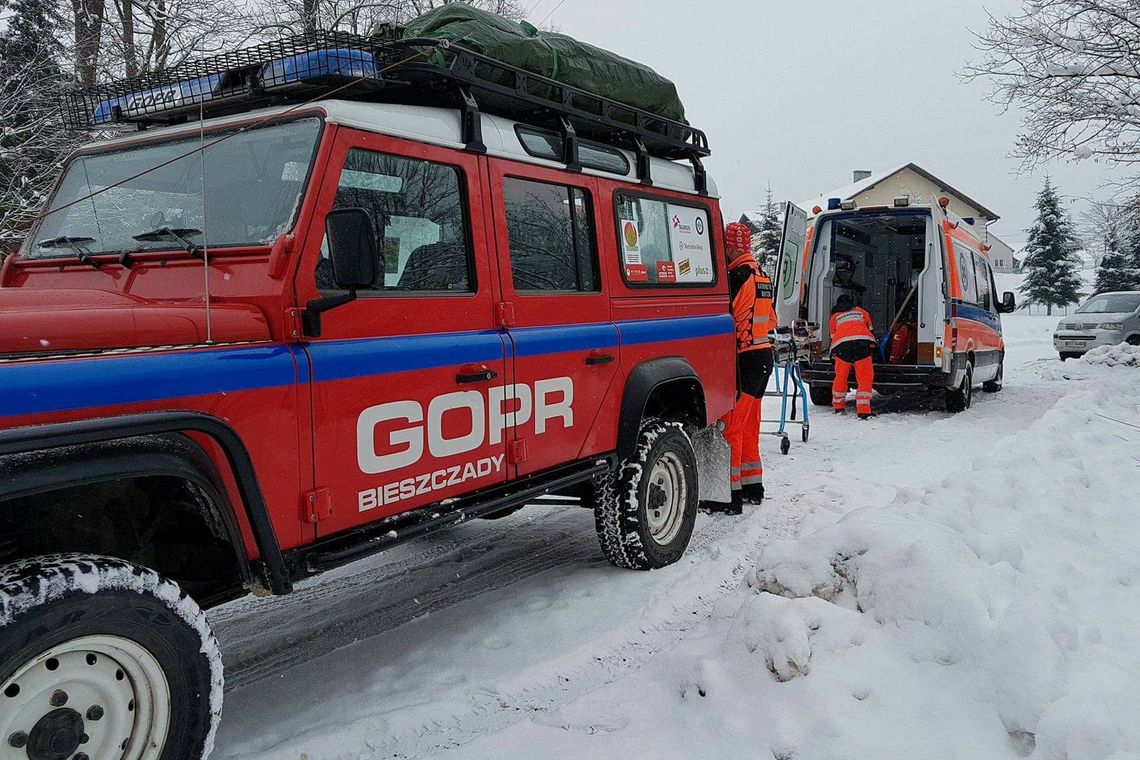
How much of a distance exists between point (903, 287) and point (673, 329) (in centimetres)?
956

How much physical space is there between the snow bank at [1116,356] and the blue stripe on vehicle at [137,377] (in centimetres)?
1601

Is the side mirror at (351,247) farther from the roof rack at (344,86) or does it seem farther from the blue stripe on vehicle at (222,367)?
the roof rack at (344,86)

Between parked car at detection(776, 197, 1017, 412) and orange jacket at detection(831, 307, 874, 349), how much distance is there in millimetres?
576

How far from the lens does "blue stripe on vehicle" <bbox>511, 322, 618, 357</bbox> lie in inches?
148

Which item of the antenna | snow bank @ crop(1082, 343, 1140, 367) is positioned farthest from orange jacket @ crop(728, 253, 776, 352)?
snow bank @ crop(1082, 343, 1140, 367)

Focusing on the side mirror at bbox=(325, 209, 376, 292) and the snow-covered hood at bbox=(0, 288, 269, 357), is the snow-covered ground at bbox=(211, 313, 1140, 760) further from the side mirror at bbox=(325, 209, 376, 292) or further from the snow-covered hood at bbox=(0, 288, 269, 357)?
the side mirror at bbox=(325, 209, 376, 292)

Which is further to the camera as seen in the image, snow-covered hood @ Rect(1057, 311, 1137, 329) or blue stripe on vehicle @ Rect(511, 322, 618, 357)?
snow-covered hood @ Rect(1057, 311, 1137, 329)

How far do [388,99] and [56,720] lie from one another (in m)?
2.56

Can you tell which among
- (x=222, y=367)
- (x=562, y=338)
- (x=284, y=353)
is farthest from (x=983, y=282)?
(x=222, y=367)

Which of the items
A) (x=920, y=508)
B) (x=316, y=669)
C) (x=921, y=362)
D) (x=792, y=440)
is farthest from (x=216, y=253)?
(x=921, y=362)

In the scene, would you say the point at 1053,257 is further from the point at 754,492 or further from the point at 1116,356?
the point at 754,492

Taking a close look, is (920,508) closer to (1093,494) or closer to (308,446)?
(1093,494)

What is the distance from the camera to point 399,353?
313 cm

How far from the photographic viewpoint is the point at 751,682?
3.09 meters
